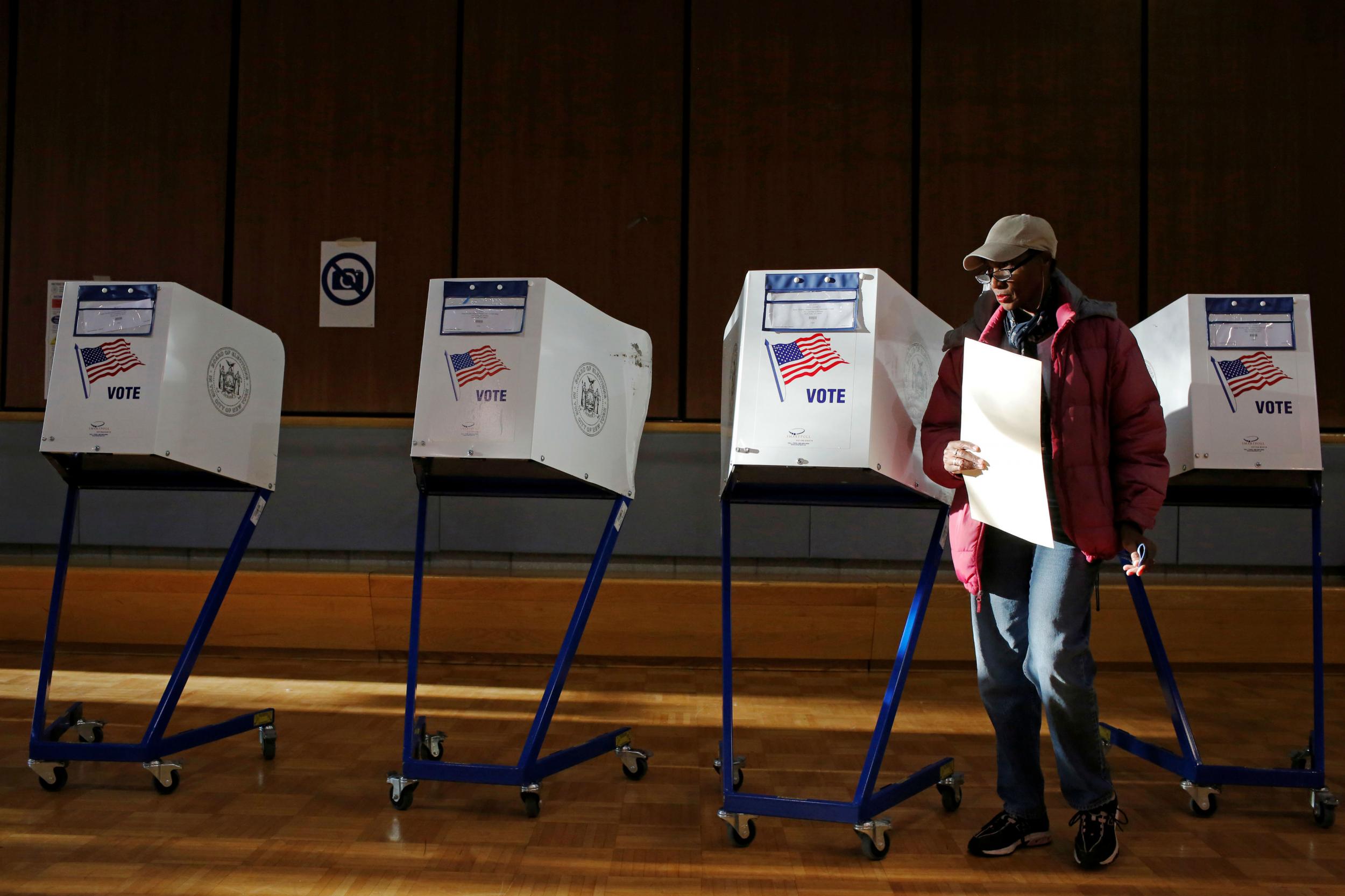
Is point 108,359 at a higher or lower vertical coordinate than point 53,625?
higher

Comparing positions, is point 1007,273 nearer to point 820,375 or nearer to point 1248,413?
point 820,375

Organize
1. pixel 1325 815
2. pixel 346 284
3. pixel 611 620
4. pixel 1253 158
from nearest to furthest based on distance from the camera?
1. pixel 1325 815
2. pixel 611 620
3. pixel 1253 158
4. pixel 346 284

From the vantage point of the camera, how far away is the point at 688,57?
4.94 meters

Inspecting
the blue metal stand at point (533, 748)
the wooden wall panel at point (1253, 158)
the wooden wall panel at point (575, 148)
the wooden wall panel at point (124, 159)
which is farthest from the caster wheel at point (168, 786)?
the wooden wall panel at point (1253, 158)

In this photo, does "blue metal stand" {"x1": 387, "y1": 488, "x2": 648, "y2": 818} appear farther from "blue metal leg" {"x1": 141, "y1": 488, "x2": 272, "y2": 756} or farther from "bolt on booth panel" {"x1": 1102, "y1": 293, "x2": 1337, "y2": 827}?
"bolt on booth panel" {"x1": 1102, "y1": 293, "x2": 1337, "y2": 827}

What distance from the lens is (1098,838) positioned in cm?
193

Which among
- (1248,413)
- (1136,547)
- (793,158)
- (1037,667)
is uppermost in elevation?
(793,158)

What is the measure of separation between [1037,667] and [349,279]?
4055 millimetres

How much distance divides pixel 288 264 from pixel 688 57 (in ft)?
7.59

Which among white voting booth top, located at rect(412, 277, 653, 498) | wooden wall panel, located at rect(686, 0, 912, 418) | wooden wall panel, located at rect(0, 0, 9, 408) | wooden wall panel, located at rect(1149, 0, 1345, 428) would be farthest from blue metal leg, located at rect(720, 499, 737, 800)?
wooden wall panel, located at rect(0, 0, 9, 408)

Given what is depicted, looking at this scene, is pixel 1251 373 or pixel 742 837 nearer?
pixel 742 837

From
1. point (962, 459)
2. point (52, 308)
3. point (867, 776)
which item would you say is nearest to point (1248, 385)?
point (962, 459)

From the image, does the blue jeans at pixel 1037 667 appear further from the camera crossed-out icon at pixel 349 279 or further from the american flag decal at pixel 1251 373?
the camera crossed-out icon at pixel 349 279

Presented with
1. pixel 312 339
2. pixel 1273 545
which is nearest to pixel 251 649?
pixel 312 339
